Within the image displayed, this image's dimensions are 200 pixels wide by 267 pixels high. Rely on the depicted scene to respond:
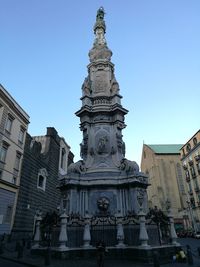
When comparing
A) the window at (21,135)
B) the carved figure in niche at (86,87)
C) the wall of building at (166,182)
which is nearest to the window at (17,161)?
the window at (21,135)

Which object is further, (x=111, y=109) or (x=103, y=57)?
(x=103, y=57)

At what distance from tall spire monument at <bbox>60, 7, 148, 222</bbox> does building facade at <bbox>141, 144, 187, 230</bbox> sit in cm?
4973

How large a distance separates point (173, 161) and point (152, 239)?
61631mm

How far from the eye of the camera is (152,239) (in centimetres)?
1306

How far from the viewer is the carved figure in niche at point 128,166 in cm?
1627

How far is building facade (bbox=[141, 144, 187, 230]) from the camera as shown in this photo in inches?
2527

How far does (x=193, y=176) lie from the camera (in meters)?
51.8

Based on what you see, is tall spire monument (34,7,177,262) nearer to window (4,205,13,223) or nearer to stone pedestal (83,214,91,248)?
stone pedestal (83,214,91,248)

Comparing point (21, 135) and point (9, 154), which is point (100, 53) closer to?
point (9, 154)

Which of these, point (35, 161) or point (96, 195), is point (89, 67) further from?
point (35, 161)

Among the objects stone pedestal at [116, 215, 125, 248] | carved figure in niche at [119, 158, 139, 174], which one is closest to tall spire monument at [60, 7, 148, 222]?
carved figure in niche at [119, 158, 139, 174]

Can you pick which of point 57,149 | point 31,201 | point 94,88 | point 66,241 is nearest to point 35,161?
point 31,201

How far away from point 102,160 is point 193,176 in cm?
4142

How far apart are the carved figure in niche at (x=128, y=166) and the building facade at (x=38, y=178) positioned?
1242cm
